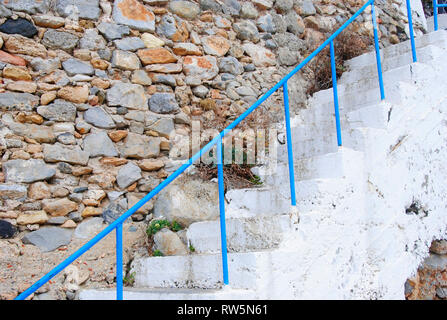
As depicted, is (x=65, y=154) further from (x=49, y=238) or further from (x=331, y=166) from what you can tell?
(x=331, y=166)

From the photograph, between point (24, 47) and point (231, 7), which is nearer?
point (24, 47)

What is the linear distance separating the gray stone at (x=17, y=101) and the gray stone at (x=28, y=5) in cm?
69

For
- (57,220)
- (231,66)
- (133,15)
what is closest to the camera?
(57,220)

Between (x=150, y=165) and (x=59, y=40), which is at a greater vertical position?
(x=59, y=40)


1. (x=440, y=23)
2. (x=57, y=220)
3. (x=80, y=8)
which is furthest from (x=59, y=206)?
(x=440, y=23)

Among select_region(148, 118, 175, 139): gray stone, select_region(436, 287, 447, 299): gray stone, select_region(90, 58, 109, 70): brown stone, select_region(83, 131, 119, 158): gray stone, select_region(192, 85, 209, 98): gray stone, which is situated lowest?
select_region(436, 287, 447, 299): gray stone

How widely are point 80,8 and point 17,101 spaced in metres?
0.96

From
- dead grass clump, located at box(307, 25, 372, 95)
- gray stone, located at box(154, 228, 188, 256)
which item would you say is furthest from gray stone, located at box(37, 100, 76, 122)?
dead grass clump, located at box(307, 25, 372, 95)

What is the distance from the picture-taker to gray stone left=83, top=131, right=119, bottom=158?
3064 mm

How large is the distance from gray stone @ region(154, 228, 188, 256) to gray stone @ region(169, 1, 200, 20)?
202 cm

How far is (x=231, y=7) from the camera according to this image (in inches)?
161

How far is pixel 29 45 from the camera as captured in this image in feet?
9.92

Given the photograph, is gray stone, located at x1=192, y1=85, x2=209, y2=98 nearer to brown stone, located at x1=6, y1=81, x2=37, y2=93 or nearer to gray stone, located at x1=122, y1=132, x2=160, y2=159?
gray stone, located at x1=122, y1=132, x2=160, y2=159
